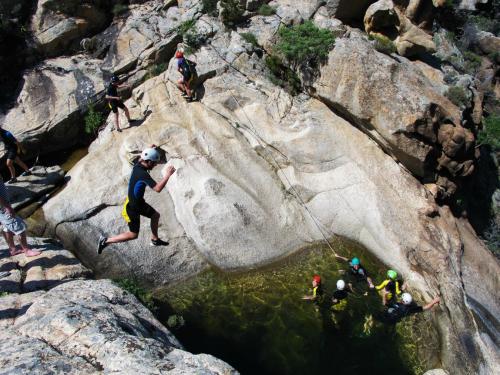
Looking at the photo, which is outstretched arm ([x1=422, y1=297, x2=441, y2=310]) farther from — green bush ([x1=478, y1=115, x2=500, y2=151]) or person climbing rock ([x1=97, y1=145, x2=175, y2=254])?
green bush ([x1=478, y1=115, x2=500, y2=151])

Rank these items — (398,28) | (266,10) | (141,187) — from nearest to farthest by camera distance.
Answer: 1. (141,187)
2. (398,28)
3. (266,10)

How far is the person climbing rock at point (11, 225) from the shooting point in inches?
404

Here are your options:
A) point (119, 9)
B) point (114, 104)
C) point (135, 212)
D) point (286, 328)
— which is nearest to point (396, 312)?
point (286, 328)

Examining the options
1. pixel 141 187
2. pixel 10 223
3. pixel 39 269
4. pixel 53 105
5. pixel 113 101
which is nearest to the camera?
pixel 141 187

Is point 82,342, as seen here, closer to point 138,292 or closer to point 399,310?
point 138,292

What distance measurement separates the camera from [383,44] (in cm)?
1680

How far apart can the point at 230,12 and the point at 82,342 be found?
1449 cm

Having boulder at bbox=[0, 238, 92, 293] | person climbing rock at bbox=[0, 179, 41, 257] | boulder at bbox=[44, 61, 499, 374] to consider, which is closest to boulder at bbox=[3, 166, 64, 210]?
boulder at bbox=[44, 61, 499, 374]

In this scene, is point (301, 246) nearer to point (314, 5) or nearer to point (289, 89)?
point (289, 89)

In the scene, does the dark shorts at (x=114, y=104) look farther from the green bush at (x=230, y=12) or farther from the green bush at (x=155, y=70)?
the green bush at (x=230, y=12)

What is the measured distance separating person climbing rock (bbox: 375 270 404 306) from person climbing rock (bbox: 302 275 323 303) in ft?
6.06

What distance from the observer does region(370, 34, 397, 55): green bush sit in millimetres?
16234

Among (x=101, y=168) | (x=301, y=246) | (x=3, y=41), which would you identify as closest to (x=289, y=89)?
(x=301, y=246)

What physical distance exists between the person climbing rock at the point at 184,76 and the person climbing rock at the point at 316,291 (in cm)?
800
